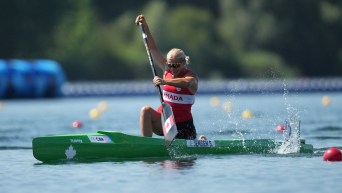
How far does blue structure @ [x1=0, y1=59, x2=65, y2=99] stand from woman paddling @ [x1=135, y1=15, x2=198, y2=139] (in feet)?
92.8

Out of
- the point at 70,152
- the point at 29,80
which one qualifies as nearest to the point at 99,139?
the point at 70,152

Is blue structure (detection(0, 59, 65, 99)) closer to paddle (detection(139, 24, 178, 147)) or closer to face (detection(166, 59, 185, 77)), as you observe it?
face (detection(166, 59, 185, 77))

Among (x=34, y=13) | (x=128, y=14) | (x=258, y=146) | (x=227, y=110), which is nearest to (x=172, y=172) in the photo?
(x=258, y=146)

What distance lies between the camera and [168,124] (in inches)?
587

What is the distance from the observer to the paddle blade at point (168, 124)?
1483 centimetres

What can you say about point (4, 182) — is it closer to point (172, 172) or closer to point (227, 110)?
point (172, 172)

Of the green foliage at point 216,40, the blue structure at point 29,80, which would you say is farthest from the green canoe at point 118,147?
the green foliage at point 216,40

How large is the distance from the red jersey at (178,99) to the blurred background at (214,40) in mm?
49721

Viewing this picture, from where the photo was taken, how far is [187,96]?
50.4 ft

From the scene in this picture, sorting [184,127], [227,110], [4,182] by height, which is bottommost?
[4,182]

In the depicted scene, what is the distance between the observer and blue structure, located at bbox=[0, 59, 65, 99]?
142ft

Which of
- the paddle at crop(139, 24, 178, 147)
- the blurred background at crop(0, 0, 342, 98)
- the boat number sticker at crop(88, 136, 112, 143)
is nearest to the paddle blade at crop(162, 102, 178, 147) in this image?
the paddle at crop(139, 24, 178, 147)

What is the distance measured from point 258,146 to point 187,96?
1.33m

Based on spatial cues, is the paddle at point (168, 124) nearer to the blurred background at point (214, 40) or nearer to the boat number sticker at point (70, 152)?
the boat number sticker at point (70, 152)
